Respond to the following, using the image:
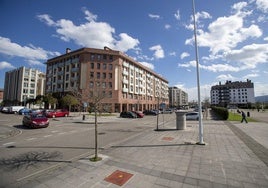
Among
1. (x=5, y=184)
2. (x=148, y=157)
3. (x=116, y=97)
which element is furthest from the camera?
(x=116, y=97)

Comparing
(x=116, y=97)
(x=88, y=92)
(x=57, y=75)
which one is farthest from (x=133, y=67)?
(x=88, y=92)

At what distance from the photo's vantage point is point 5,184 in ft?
15.7

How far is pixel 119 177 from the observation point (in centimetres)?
514

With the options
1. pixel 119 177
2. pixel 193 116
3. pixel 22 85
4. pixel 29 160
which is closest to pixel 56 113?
pixel 193 116

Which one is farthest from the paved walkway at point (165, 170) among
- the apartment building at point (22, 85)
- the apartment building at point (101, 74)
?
the apartment building at point (22, 85)

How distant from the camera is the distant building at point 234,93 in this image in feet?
387

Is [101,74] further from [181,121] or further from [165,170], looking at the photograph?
[165,170]

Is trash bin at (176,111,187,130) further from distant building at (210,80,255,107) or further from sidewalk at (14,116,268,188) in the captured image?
distant building at (210,80,255,107)

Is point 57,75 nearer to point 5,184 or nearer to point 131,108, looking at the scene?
point 131,108

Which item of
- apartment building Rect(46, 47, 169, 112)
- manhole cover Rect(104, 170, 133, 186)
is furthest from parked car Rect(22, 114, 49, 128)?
apartment building Rect(46, 47, 169, 112)

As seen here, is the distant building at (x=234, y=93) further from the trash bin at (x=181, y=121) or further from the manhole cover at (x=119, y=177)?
the manhole cover at (x=119, y=177)

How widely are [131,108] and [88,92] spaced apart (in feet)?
159

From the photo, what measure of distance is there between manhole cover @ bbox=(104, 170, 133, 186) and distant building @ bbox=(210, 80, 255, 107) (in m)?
125

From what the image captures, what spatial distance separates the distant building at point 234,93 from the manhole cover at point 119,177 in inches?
4931
